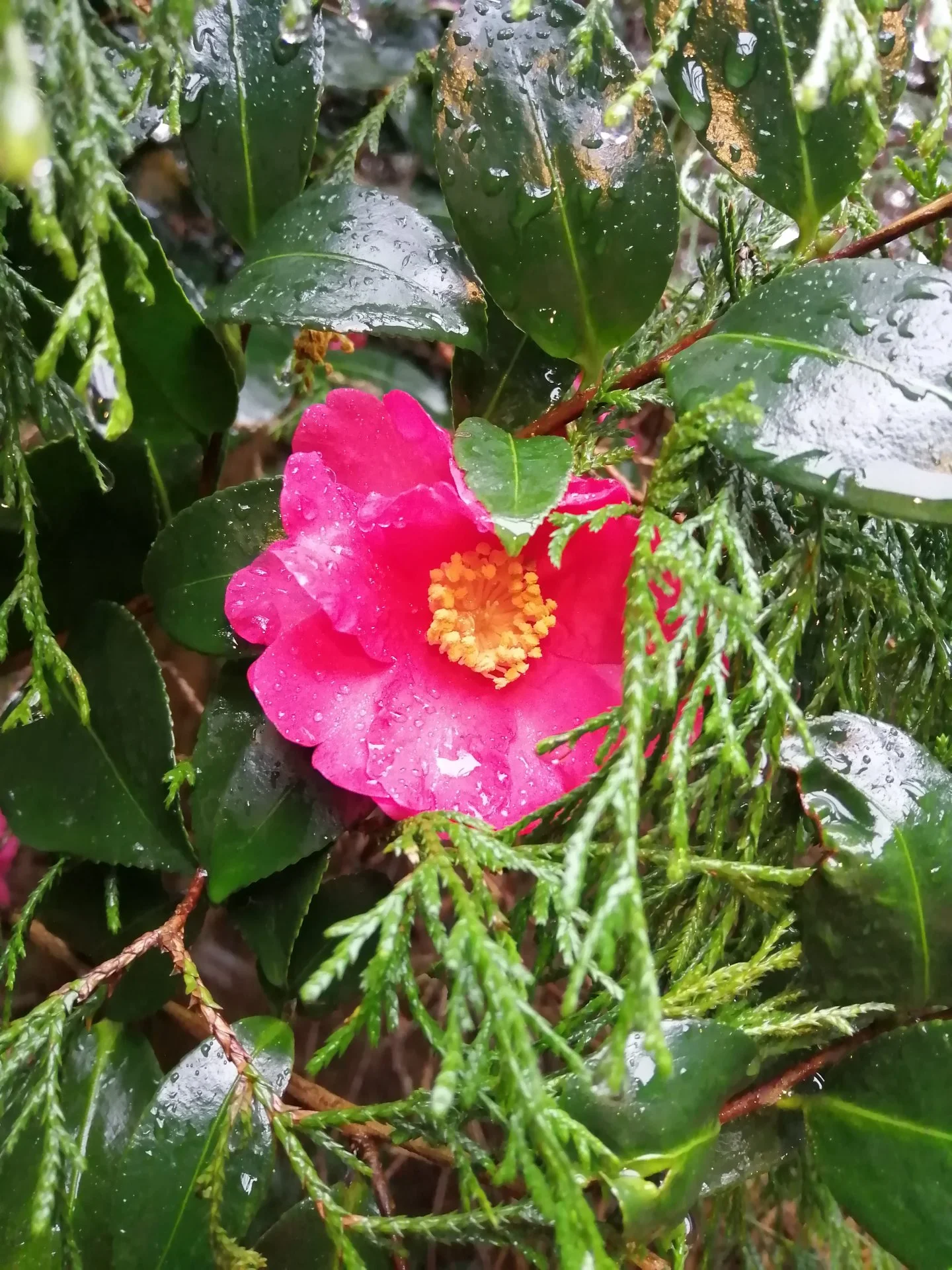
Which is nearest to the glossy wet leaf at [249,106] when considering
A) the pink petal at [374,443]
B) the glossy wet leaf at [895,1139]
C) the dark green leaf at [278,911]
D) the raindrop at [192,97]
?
the raindrop at [192,97]

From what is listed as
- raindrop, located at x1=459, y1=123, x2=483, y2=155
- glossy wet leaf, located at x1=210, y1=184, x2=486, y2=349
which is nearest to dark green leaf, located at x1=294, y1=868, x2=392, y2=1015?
glossy wet leaf, located at x1=210, y1=184, x2=486, y2=349

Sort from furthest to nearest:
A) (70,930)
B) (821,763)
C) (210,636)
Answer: (70,930), (210,636), (821,763)

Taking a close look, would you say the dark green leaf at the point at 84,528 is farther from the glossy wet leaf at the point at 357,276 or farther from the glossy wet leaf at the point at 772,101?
the glossy wet leaf at the point at 772,101

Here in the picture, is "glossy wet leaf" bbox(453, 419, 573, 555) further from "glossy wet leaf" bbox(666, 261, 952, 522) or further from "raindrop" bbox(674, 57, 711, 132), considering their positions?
"raindrop" bbox(674, 57, 711, 132)

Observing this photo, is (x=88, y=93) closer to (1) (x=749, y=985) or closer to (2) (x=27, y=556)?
(2) (x=27, y=556)

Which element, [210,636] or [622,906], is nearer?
[622,906]

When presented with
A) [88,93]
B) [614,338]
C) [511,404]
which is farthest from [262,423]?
[88,93]

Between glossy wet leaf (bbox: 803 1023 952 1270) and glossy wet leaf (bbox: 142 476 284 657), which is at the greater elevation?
glossy wet leaf (bbox: 142 476 284 657)
